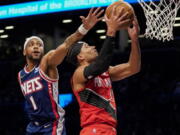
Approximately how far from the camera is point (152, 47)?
1083 centimetres

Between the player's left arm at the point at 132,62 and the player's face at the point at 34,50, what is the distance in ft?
2.77

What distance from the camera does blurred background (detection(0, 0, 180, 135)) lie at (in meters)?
8.65

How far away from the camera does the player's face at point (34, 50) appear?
4.18 m

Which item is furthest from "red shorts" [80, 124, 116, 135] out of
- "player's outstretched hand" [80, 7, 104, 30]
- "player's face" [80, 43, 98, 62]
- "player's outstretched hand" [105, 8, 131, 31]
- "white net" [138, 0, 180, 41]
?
"white net" [138, 0, 180, 41]

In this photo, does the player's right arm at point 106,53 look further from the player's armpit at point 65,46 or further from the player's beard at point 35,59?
the player's beard at point 35,59

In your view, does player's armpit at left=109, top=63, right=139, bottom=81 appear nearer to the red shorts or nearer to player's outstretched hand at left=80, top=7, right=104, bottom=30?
player's outstretched hand at left=80, top=7, right=104, bottom=30

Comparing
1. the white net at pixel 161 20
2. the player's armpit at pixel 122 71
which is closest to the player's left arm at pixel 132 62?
the player's armpit at pixel 122 71

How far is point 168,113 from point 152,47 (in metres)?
2.08

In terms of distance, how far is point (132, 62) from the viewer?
3.66 metres

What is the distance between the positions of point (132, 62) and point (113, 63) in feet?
23.8

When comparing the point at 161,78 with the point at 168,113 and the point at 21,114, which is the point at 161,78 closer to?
the point at 168,113

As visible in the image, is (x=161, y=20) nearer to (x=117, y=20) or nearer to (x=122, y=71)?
(x=122, y=71)

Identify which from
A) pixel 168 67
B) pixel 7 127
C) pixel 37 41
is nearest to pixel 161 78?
pixel 168 67

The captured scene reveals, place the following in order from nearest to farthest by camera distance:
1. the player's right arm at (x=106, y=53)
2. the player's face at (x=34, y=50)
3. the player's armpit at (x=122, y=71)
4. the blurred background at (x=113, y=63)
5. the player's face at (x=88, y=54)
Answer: the player's right arm at (x=106, y=53) → the player's face at (x=88, y=54) → the player's armpit at (x=122, y=71) → the player's face at (x=34, y=50) → the blurred background at (x=113, y=63)
